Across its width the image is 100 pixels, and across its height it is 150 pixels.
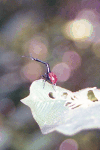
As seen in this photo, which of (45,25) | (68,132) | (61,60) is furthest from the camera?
(61,60)

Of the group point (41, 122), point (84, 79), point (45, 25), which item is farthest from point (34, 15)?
point (41, 122)

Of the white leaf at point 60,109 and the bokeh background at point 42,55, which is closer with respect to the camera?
the white leaf at point 60,109

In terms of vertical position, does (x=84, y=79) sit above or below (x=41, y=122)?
below

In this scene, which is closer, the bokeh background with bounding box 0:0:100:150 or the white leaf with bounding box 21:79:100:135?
the white leaf with bounding box 21:79:100:135

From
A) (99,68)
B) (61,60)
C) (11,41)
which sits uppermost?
(11,41)

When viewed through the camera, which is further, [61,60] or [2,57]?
[61,60]

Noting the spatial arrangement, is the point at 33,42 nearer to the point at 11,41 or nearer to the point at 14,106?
the point at 11,41

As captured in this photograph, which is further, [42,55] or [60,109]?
[42,55]

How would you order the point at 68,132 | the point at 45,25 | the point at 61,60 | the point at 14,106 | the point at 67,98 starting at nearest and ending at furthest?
the point at 68,132, the point at 67,98, the point at 14,106, the point at 45,25, the point at 61,60
